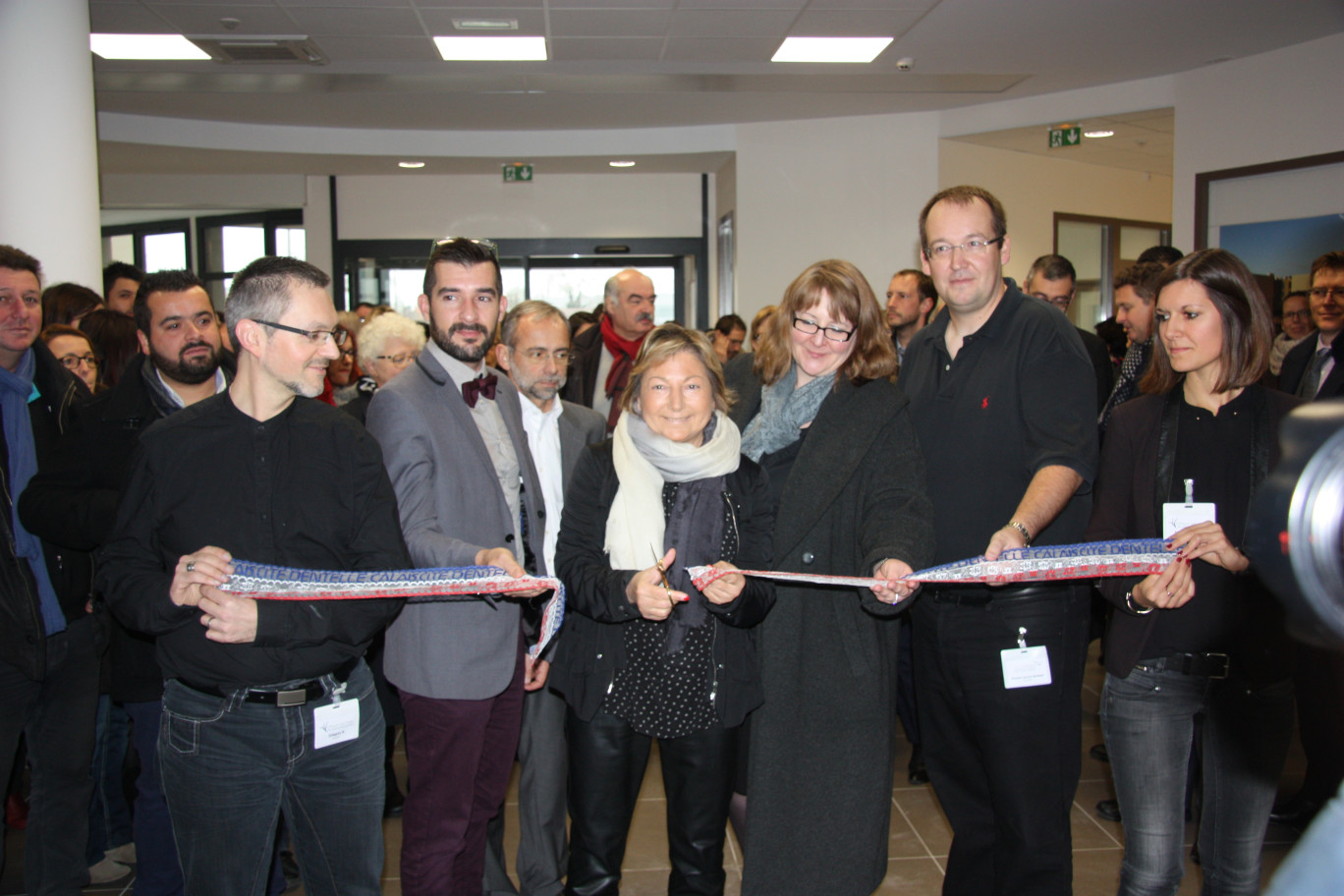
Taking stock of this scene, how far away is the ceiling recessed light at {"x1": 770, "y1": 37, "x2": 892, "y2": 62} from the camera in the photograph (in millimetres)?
7359

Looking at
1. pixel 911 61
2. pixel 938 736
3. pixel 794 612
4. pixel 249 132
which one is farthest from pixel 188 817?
pixel 249 132

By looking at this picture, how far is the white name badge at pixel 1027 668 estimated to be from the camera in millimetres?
2560

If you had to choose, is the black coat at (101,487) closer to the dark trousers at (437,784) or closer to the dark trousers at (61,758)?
the dark trousers at (61,758)

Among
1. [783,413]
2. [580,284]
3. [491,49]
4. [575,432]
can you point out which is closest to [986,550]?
[783,413]

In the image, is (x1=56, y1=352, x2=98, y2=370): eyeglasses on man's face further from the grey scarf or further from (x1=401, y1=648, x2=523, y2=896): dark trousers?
the grey scarf

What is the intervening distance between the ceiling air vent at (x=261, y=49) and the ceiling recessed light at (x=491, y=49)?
103cm

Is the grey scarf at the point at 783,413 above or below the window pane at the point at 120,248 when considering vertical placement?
below

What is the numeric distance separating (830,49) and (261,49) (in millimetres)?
4534

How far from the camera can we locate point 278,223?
12945mm

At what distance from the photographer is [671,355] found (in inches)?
103

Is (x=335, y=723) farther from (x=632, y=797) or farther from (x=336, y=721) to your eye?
→ (x=632, y=797)

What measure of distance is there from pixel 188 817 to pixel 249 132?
10.3 meters

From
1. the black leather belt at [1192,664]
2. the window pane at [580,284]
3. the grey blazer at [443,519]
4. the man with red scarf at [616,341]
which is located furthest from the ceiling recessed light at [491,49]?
the black leather belt at [1192,664]

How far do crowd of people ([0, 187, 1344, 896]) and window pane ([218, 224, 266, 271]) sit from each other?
11.0m
